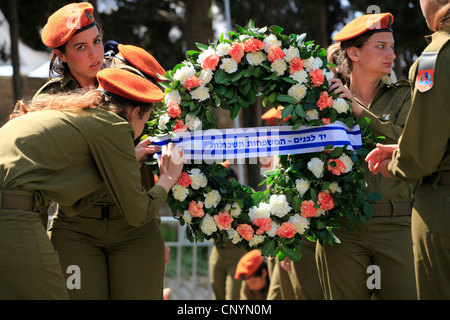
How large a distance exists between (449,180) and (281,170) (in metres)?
1.39

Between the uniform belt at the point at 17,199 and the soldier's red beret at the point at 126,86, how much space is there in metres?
0.80

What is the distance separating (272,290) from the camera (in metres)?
5.82

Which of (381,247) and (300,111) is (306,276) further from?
(300,111)

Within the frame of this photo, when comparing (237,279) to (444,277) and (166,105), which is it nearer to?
(166,105)

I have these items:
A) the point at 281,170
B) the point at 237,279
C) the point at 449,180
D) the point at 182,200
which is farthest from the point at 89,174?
the point at 237,279

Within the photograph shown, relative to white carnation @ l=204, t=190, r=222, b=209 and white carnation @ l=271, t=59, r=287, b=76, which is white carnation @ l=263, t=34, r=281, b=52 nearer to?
white carnation @ l=271, t=59, r=287, b=76

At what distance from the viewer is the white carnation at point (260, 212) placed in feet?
13.0

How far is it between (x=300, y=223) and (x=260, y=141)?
0.57 meters

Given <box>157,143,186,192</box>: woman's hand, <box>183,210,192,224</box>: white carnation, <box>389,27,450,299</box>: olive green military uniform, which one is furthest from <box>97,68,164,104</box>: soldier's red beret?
<box>389,27,450,299</box>: olive green military uniform

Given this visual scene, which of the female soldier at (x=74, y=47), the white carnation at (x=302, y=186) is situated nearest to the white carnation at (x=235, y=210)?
the white carnation at (x=302, y=186)

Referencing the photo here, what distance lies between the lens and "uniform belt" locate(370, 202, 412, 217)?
3973 millimetres

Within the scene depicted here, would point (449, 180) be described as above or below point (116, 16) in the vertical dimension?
below

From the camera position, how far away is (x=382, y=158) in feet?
11.1
